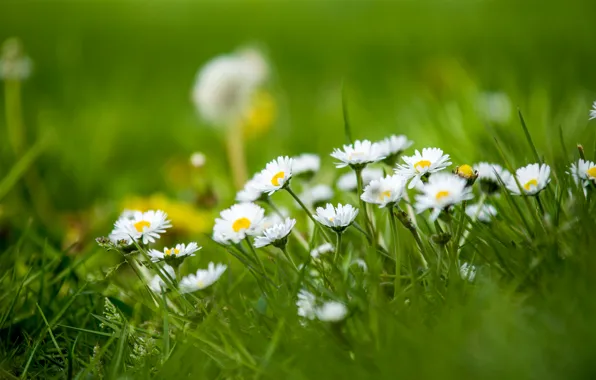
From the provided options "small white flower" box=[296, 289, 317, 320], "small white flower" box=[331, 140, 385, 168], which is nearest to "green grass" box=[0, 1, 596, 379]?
"small white flower" box=[296, 289, 317, 320]

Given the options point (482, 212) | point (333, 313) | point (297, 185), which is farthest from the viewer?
point (297, 185)

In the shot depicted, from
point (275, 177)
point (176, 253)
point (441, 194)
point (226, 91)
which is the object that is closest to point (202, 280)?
point (176, 253)

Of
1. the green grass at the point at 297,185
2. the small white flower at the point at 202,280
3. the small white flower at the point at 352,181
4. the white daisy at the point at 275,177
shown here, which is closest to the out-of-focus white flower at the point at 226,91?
the green grass at the point at 297,185

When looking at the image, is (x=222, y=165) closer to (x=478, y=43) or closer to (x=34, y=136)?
(x=34, y=136)

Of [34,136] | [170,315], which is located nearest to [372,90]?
[34,136]

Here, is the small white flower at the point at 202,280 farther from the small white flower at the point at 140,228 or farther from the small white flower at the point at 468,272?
the small white flower at the point at 468,272

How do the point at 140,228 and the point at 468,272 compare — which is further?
the point at 140,228

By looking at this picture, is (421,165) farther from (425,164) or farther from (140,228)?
(140,228)
